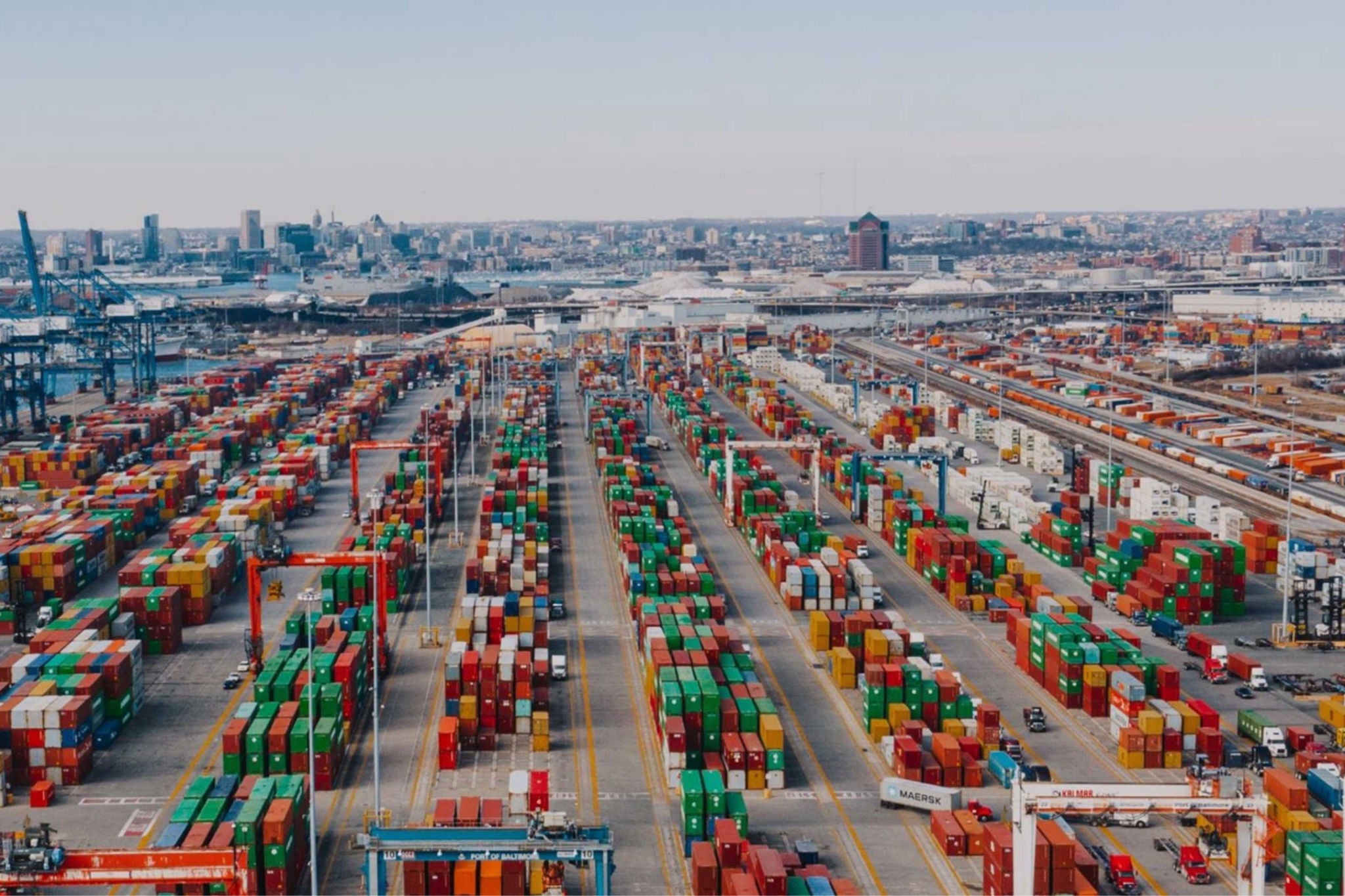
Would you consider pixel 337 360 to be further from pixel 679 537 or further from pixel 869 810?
pixel 869 810

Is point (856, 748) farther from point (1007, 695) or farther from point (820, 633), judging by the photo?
point (820, 633)

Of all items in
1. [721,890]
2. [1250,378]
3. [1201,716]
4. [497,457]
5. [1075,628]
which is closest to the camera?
[721,890]

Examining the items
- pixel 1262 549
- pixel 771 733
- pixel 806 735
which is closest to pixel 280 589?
pixel 806 735

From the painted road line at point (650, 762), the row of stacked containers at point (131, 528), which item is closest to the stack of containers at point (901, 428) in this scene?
the row of stacked containers at point (131, 528)

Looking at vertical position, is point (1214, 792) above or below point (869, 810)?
above

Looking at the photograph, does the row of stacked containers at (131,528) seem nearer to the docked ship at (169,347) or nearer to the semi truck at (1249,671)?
the semi truck at (1249,671)

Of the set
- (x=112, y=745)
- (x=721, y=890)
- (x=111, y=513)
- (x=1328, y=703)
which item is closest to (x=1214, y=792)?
(x=721, y=890)

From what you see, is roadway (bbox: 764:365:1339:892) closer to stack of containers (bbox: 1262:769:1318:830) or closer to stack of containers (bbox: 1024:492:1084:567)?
stack of containers (bbox: 1024:492:1084:567)

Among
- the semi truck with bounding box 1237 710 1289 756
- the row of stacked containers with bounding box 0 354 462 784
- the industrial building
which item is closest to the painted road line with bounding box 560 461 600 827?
the row of stacked containers with bounding box 0 354 462 784
